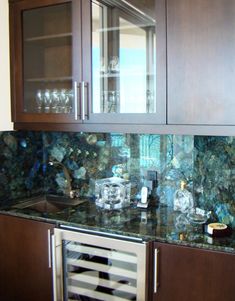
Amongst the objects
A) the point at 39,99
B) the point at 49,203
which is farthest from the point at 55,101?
the point at 49,203

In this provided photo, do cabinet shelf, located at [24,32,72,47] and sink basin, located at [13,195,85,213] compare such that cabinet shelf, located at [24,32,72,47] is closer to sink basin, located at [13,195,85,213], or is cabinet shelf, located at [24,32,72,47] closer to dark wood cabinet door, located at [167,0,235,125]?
dark wood cabinet door, located at [167,0,235,125]

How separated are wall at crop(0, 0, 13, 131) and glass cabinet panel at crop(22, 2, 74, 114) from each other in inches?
4.5

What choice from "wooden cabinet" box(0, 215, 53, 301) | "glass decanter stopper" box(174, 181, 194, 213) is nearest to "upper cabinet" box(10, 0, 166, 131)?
"glass decanter stopper" box(174, 181, 194, 213)

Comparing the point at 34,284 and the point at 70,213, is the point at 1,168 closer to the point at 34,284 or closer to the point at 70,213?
the point at 70,213

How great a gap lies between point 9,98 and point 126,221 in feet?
3.55

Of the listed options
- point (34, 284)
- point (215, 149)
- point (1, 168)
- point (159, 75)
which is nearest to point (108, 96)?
point (159, 75)

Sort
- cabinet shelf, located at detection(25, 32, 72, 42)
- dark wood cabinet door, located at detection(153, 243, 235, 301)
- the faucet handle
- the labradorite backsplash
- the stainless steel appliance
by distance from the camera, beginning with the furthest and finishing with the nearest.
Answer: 1. the faucet handle
2. cabinet shelf, located at detection(25, 32, 72, 42)
3. the labradorite backsplash
4. the stainless steel appliance
5. dark wood cabinet door, located at detection(153, 243, 235, 301)

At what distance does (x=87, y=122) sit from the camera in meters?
2.07

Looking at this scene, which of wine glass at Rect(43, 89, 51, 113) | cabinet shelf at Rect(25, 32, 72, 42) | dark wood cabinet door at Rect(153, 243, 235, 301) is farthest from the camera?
wine glass at Rect(43, 89, 51, 113)

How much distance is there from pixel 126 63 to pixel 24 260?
4.24ft

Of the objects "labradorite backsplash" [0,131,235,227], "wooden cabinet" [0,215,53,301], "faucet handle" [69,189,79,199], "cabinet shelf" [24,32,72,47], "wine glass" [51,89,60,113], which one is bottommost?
"wooden cabinet" [0,215,53,301]

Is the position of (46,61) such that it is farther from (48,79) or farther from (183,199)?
(183,199)

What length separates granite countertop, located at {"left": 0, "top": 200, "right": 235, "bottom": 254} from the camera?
5.59 feet

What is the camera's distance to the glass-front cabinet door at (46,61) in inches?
83.0
